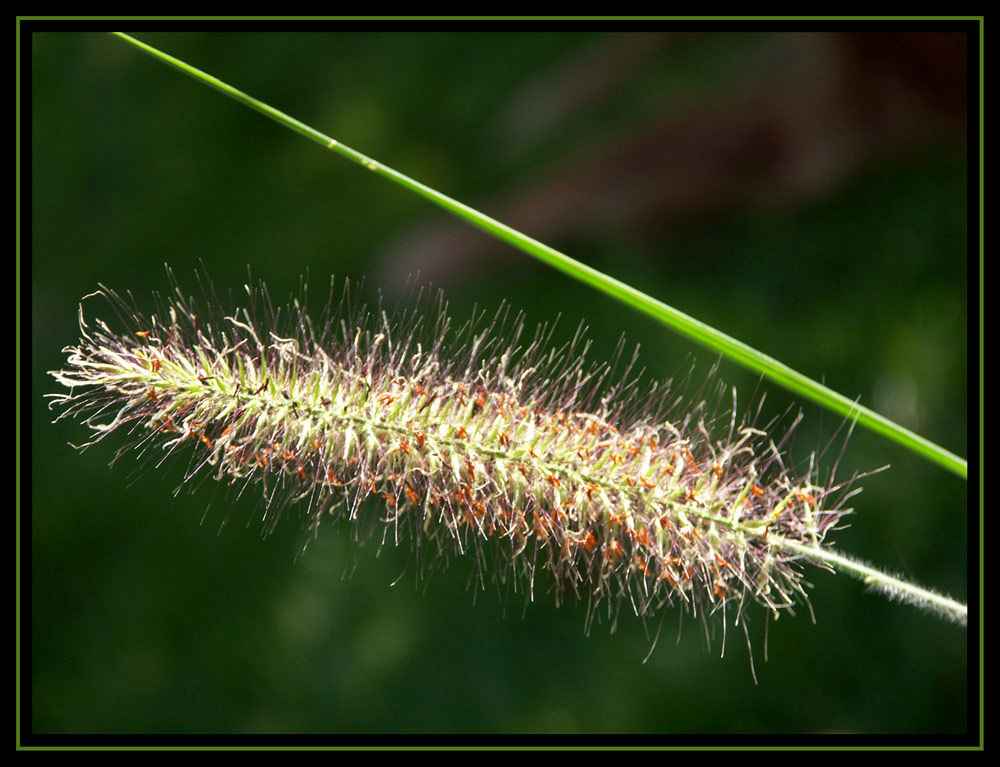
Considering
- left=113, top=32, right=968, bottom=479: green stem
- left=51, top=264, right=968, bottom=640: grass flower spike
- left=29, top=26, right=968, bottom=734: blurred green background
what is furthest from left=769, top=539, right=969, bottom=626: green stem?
left=29, top=26, right=968, bottom=734: blurred green background

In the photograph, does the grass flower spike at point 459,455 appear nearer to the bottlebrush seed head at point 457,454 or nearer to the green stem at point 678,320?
the bottlebrush seed head at point 457,454

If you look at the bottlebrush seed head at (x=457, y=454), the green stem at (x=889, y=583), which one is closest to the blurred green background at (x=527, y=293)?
the bottlebrush seed head at (x=457, y=454)

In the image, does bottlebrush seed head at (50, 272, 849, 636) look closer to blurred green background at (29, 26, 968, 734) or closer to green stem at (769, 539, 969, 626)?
green stem at (769, 539, 969, 626)

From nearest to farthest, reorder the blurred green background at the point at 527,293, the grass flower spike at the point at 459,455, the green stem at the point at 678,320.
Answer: the green stem at the point at 678,320 < the grass flower spike at the point at 459,455 < the blurred green background at the point at 527,293

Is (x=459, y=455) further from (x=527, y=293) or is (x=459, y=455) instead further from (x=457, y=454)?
(x=527, y=293)

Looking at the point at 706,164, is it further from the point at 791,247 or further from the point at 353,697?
the point at 353,697

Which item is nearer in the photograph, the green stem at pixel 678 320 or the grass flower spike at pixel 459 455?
the green stem at pixel 678 320

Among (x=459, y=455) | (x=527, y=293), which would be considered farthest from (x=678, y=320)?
(x=527, y=293)

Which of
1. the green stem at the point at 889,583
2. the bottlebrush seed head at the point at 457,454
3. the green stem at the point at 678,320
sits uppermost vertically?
the green stem at the point at 678,320
